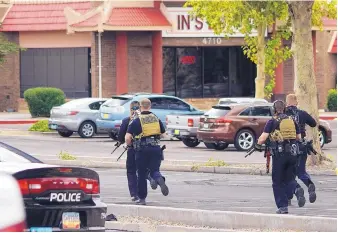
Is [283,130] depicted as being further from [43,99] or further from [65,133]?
[43,99]

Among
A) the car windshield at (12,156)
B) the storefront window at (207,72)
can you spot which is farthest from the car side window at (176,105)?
the car windshield at (12,156)

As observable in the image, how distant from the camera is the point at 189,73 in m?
50.0

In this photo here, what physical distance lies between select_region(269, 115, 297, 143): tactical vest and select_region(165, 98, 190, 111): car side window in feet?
60.9

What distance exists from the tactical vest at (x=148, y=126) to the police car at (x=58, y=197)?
19.0 ft

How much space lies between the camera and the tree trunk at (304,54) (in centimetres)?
2369

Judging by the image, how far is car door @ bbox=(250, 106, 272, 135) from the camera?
31.0m

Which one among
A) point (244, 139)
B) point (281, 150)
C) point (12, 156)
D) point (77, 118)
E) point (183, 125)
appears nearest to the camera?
point (12, 156)

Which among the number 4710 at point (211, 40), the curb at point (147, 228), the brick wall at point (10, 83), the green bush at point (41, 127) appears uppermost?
the number 4710 at point (211, 40)

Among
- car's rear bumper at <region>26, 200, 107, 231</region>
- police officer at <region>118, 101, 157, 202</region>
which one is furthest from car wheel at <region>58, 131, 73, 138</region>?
car's rear bumper at <region>26, 200, 107, 231</region>

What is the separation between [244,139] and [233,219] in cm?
1585

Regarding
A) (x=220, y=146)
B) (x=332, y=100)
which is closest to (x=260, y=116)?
(x=220, y=146)

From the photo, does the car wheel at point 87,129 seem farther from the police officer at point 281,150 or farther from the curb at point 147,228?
the curb at point 147,228

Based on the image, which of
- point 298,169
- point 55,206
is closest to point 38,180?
point 55,206

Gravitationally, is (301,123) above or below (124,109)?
below
